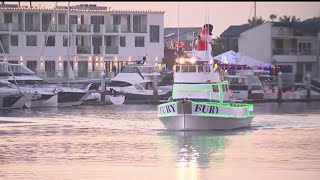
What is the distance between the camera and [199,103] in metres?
41.3

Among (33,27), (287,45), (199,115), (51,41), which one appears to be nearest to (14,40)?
(33,27)

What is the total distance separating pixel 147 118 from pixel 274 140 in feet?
55.8

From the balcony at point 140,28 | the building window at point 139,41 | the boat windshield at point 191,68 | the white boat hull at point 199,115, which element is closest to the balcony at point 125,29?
the balcony at point 140,28

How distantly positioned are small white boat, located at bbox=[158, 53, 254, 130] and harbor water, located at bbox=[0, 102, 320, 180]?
0.61 m

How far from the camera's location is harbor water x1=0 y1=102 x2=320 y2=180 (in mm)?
27406

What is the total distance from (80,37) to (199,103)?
59.3 metres

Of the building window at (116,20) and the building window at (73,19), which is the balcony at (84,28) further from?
the building window at (116,20)

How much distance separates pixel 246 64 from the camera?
85750 mm

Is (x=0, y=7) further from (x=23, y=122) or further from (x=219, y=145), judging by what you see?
(x=219, y=145)

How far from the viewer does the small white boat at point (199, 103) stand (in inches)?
1644

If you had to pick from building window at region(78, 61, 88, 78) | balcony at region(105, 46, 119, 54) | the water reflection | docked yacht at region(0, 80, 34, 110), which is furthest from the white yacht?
the water reflection

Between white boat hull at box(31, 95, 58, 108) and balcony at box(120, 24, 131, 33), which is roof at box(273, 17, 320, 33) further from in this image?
white boat hull at box(31, 95, 58, 108)

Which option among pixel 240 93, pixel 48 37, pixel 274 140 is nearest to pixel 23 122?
pixel 274 140

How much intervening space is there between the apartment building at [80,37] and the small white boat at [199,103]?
169ft
